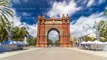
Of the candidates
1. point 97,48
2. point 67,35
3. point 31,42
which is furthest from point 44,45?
point 97,48

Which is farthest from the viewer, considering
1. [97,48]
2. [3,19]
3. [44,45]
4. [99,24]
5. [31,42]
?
[31,42]

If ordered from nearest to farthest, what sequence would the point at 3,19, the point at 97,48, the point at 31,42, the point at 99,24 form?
the point at 3,19
the point at 97,48
the point at 99,24
the point at 31,42

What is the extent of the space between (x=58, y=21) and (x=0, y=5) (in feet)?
256

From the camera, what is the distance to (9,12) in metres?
39.5

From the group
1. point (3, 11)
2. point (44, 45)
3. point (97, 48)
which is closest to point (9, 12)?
point (3, 11)

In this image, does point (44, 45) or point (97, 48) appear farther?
point (44, 45)

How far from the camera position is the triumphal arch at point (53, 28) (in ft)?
365

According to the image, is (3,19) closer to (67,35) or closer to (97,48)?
(97,48)

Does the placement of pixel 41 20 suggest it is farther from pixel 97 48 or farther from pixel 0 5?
pixel 0 5

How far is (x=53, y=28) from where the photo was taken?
373ft

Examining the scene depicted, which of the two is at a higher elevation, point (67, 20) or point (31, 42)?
point (67, 20)

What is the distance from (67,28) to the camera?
11369 centimetres

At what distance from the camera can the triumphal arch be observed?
365 feet

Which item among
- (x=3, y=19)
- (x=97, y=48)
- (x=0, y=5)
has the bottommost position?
(x=97, y=48)
